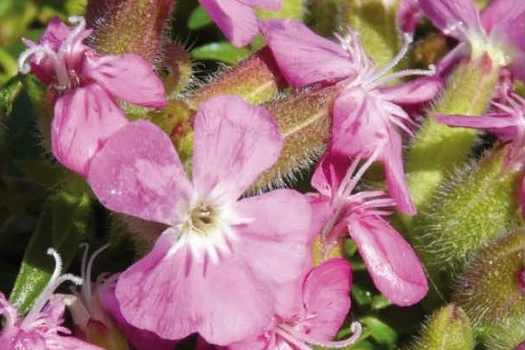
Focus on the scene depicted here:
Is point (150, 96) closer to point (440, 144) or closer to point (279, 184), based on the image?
point (279, 184)

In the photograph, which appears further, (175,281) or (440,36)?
(440,36)

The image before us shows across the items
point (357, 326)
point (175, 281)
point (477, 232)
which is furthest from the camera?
point (477, 232)

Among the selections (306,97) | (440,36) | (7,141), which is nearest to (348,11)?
(440,36)

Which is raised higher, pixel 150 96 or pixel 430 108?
pixel 150 96

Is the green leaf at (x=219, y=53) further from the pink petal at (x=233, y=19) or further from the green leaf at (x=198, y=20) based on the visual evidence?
the pink petal at (x=233, y=19)

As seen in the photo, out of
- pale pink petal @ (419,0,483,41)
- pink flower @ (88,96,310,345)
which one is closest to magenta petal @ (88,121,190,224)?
pink flower @ (88,96,310,345)

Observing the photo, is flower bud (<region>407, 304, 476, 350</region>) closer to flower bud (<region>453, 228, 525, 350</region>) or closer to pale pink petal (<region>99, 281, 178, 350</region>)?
flower bud (<region>453, 228, 525, 350</region>)

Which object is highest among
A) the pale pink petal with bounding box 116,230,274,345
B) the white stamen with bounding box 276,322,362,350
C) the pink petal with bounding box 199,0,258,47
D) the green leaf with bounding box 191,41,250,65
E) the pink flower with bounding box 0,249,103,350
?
the pink petal with bounding box 199,0,258,47
